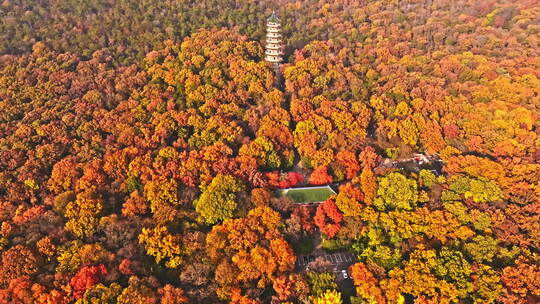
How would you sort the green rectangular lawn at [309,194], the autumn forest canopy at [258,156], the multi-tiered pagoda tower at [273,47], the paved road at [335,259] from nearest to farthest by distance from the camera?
1. the autumn forest canopy at [258,156]
2. the paved road at [335,259]
3. the green rectangular lawn at [309,194]
4. the multi-tiered pagoda tower at [273,47]

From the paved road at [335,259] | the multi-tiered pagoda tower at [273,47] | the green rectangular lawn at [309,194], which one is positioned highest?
the multi-tiered pagoda tower at [273,47]

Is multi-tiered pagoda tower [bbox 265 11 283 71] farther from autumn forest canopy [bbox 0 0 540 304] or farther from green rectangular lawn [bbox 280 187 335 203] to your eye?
green rectangular lawn [bbox 280 187 335 203]

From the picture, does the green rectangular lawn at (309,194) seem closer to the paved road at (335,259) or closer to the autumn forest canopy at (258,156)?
the autumn forest canopy at (258,156)

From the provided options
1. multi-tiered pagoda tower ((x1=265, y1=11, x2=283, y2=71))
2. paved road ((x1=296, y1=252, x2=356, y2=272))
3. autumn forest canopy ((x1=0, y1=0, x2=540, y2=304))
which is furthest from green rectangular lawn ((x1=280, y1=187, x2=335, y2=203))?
multi-tiered pagoda tower ((x1=265, y1=11, x2=283, y2=71))

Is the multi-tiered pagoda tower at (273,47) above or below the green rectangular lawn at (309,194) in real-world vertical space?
above

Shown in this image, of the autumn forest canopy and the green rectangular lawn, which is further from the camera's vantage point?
the green rectangular lawn

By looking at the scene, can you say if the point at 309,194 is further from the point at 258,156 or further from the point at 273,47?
the point at 273,47

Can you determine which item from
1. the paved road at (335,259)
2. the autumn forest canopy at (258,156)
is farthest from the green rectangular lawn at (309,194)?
the paved road at (335,259)

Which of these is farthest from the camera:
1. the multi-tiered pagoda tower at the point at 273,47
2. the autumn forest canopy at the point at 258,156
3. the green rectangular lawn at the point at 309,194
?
the multi-tiered pagoda tower at the point at 273,47
